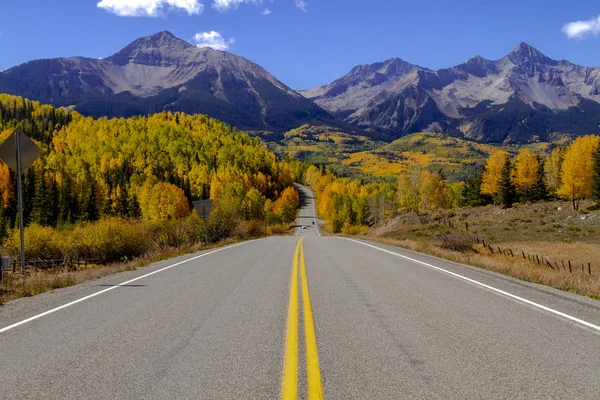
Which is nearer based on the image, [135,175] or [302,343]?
[302,343]

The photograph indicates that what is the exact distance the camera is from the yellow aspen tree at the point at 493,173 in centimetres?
8369

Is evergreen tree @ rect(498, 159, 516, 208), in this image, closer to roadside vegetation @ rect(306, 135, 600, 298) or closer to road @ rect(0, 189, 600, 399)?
roadside vegetation @ rect(306, 135, 600, 298)

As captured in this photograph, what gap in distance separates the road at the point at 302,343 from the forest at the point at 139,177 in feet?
112

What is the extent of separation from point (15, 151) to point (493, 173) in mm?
86978

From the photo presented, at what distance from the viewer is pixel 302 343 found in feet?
18.3

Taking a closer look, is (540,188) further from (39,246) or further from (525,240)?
(39,246)

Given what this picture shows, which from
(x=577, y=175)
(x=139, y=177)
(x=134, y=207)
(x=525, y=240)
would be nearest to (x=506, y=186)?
(x=577, y=175)

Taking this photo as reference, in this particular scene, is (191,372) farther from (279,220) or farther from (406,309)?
(279,220)

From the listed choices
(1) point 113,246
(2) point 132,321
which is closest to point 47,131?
(1) point 113,246

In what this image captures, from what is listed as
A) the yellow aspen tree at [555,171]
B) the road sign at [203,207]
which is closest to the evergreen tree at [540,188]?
the yellow aspen tree at [555,171]

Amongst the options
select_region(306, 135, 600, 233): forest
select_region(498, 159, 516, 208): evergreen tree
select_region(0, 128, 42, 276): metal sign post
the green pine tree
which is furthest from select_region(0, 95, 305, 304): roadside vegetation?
select_region(498, 159, 516, 208): evergreen tree

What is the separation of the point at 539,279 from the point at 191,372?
1092 centimetres

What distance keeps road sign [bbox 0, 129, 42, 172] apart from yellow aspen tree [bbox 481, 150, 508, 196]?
8351cm

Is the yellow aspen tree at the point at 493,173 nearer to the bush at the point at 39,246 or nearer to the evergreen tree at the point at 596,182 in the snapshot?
the evergreen tree at the point at 596,182
